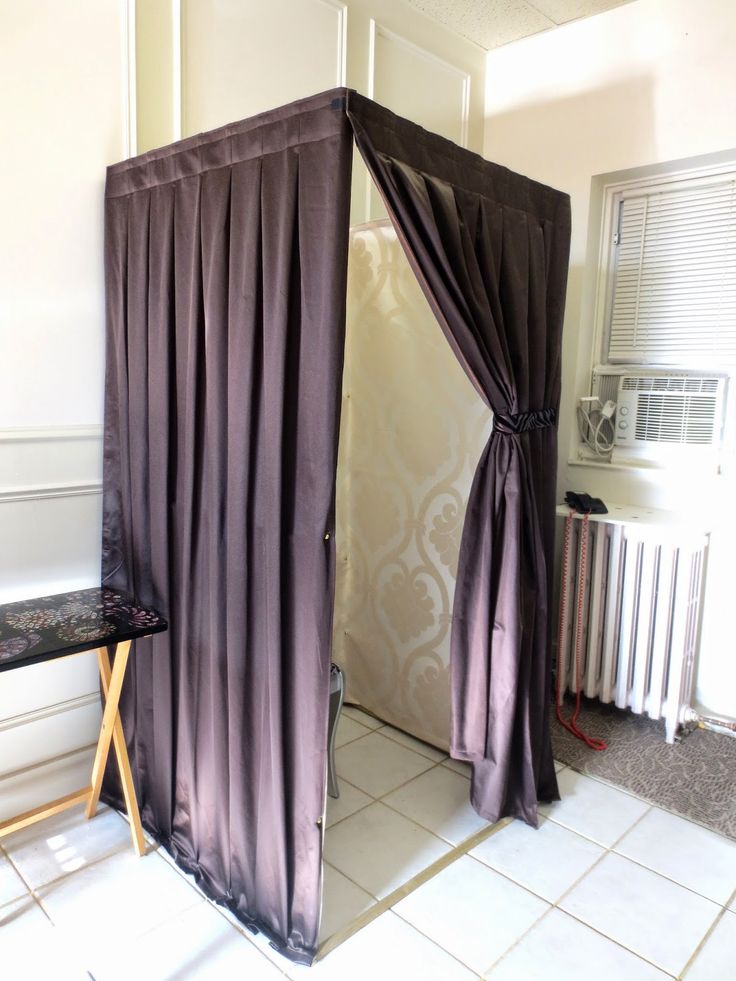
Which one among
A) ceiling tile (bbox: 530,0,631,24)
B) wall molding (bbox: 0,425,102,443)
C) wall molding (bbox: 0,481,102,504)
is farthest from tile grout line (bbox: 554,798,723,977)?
ceiling tile (bbox: 530,0,631,24)

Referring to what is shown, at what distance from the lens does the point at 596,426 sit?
3.11m

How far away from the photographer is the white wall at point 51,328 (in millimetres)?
1976

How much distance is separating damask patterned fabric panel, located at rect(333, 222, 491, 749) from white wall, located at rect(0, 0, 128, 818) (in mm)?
965

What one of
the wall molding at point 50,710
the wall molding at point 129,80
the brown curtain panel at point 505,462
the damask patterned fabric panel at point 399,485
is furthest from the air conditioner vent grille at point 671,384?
the wall molding at point 50,710

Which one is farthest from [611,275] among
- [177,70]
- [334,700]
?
[334,700]

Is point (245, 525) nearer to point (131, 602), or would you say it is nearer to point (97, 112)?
point (131, 602)

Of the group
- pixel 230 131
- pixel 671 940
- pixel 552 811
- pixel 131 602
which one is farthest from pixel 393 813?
pixel 230 131

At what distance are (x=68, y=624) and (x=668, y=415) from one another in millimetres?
2383

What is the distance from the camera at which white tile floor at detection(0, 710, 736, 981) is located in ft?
5.62

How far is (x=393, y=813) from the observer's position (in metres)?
2.31

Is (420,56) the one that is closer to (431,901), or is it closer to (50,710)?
(50,710)

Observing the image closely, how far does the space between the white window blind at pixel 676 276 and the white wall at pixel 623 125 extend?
0.48 ft

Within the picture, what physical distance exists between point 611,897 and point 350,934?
0.73 m

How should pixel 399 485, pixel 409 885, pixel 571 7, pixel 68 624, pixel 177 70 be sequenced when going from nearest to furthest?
pixel 68 624 < pixel 409 885 < pixel 177 70 < pixel 399 485 < pixel 571 7
